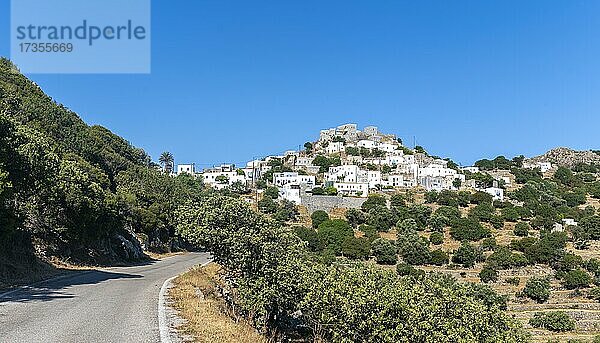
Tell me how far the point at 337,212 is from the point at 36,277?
77636 mm

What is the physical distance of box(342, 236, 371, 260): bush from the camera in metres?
61.1

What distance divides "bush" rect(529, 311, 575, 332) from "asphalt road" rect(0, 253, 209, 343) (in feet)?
103

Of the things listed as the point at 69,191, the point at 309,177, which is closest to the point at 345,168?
the point at 309,177

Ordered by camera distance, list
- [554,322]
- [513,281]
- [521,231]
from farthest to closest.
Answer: [521,231] < [513,281] < [554,322]

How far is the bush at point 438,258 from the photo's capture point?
5928cm

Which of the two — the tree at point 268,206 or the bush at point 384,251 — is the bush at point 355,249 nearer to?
the bush at point 384,251

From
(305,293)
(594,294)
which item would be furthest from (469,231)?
(305,293)

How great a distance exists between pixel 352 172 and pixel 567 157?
9005 cm

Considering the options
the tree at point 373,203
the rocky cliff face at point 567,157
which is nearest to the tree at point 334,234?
the tree at point 373,203

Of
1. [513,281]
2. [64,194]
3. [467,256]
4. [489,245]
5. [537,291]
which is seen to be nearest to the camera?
[64,194]

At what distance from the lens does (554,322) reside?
38219mm

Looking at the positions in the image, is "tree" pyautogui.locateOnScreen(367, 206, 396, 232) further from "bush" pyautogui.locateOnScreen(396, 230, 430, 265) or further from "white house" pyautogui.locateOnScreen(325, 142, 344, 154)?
"white house" pyautogui.locateOnScreen(325, 142, 344, 154)

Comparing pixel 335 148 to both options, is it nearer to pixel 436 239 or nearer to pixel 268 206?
pixel 268 206

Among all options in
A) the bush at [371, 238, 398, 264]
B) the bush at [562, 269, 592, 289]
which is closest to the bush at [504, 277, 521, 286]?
the bush at [562, 269, 592, 289]
